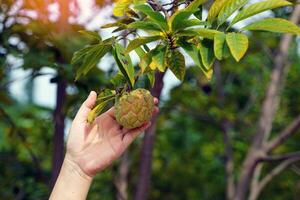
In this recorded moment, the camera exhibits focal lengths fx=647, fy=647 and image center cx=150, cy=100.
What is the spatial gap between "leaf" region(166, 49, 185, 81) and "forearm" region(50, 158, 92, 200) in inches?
24.0

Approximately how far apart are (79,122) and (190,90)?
5827mm

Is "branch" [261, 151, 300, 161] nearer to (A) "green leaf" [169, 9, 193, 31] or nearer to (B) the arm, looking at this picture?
(B) the arm

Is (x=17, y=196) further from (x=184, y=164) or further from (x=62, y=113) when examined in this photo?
(x=184, y=164)

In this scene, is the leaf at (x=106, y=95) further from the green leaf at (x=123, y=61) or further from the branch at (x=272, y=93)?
the branch at (x=272, y=93)

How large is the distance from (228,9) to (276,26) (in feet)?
0.53

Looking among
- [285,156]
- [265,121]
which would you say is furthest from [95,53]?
[265,121]

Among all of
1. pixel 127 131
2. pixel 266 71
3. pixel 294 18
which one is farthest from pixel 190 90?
pixel 127 131

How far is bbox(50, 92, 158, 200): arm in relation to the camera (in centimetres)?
222

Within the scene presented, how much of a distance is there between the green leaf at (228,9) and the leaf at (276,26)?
8 cm

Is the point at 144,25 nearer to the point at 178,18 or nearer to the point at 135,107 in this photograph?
the point at 178,18

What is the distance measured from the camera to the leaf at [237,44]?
5.14 feet

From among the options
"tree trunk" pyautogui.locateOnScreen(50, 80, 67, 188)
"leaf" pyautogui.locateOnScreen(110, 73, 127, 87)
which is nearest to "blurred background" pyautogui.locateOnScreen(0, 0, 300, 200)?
"tree trunk" pyautogui.locateOnScreen(50, 80, 67, 188)

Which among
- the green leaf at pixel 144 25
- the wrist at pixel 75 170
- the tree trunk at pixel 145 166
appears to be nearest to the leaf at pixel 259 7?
the green leaf at pixel 144 25

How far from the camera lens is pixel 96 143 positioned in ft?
7.38
